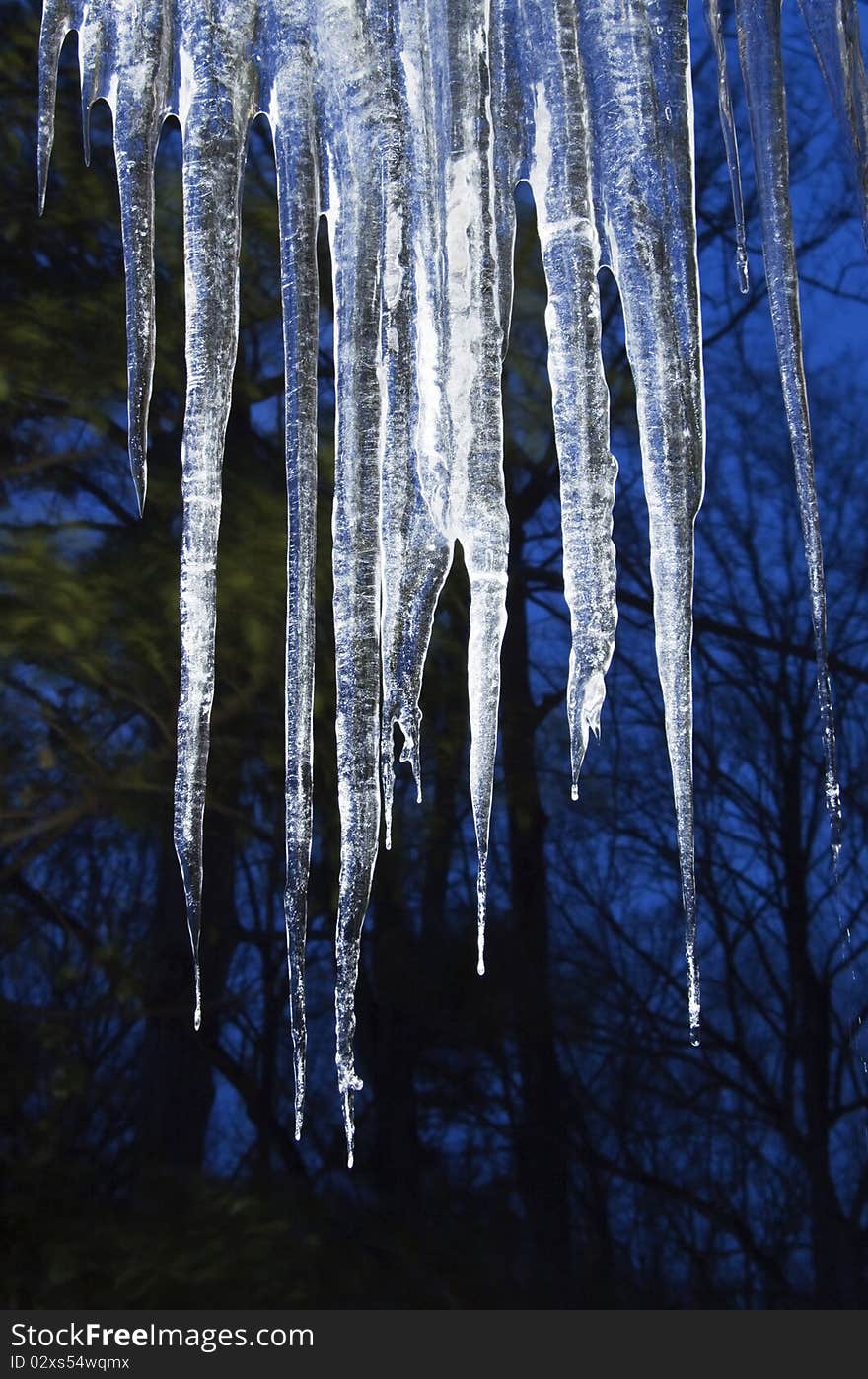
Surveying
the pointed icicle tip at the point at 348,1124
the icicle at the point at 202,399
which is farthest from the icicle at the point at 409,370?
the pointed icicle tip at the point at 348,1124

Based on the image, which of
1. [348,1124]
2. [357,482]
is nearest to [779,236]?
[357,482]

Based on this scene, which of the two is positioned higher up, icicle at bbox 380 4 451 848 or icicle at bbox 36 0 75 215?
icicle at bbox 36 0 75 215

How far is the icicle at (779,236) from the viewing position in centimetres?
103

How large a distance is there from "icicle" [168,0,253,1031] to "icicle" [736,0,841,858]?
0.44m

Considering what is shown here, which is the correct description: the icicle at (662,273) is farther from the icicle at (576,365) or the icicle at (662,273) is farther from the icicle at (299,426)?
the icicle at (299,426)

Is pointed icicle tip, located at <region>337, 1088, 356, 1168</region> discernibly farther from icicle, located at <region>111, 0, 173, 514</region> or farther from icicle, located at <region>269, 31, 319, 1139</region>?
icicle, located at <region>111, 0, 173, 514</region>

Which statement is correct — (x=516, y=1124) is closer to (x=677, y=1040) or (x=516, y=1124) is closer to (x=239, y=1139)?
(x=677, y=1040)

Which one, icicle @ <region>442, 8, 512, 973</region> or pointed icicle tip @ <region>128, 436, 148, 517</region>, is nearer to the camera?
icicle @ <region>442, 8, 512, 973</region>

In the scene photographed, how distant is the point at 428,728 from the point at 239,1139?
1.71ft

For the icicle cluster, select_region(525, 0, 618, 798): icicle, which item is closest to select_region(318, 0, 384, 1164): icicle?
the icicle cluster

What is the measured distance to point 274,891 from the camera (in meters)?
1.48

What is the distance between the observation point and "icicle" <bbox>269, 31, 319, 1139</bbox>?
98 cm
